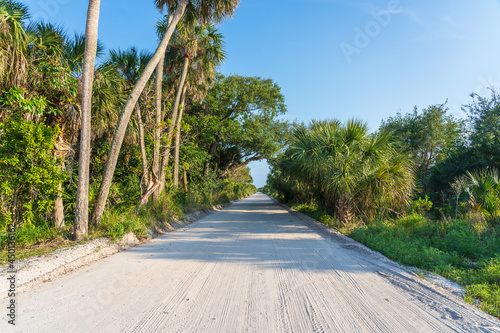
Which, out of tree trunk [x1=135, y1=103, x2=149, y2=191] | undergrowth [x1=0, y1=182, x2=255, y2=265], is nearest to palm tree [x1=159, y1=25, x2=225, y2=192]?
tree trunk [x1=135, y1=103, x2=149, y2=191]

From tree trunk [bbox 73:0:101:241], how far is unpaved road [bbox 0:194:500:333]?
1404 millimetres

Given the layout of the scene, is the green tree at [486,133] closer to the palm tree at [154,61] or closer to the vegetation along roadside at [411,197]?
the vegetation along roadside at [411,197]

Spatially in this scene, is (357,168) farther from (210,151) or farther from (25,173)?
(210,151)

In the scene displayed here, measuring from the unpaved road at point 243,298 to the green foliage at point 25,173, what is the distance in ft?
7.92

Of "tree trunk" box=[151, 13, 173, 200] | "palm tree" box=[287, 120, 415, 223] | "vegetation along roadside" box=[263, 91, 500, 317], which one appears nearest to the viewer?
"vegetation along roadside" box=[263, 91, 500, 317]

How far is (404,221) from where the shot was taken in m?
8.27

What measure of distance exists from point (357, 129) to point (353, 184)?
7.58 ft

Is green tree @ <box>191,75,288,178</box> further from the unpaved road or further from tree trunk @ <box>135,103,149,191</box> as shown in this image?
the unpaved road

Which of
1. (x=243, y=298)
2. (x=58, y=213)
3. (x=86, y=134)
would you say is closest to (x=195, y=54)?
(x=86, y=134)

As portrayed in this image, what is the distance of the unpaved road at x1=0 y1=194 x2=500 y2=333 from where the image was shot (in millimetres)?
2828

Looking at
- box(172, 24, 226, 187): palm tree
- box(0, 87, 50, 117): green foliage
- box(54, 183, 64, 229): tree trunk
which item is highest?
box(172, 24, 226, 187): palm tree

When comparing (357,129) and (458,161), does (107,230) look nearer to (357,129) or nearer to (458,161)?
(357,129)

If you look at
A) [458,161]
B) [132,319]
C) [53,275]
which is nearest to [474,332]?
[132,319]

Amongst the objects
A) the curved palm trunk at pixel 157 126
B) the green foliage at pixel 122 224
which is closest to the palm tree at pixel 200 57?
the curved palm trunk at pixel 157 126
